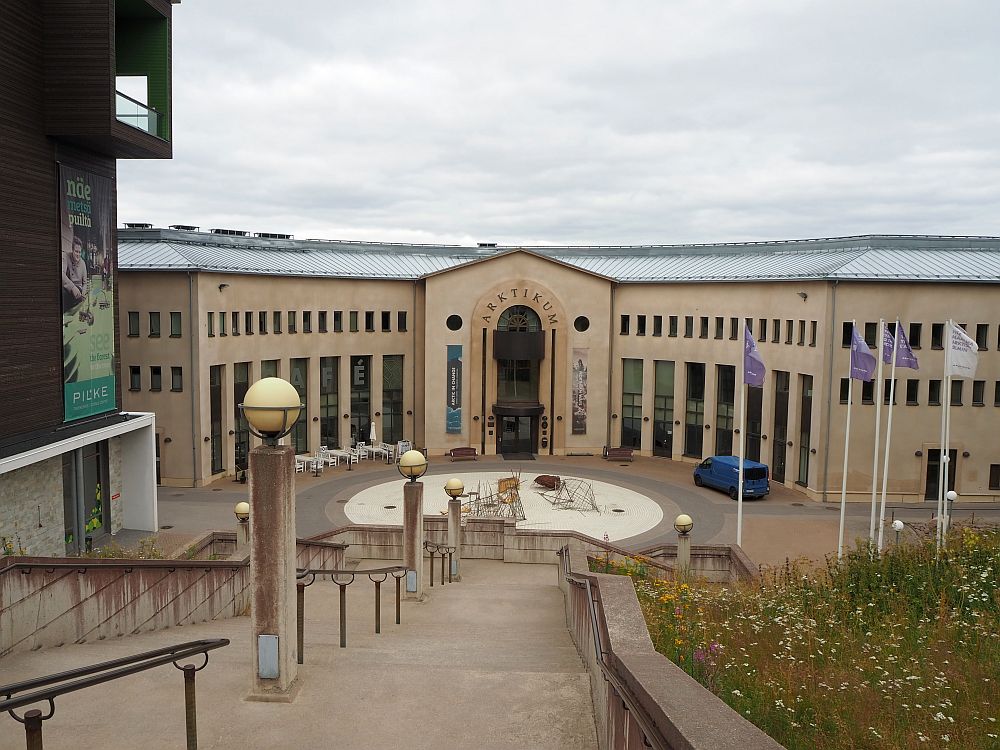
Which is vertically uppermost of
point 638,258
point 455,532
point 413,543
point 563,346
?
point 638,258

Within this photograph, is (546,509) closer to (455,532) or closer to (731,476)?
(731,476)

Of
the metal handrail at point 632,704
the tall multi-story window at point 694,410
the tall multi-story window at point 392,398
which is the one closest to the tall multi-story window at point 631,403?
the tall multi-story window at point 694,410

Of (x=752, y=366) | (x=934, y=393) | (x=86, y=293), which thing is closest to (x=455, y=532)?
(x=752, y=366)

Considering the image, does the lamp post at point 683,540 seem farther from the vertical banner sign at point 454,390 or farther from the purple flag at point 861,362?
the vertical banner sign at point 454,390

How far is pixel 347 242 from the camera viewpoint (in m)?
52.7

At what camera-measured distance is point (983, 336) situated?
115 feet

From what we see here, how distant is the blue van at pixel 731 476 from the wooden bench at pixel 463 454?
37.1ft

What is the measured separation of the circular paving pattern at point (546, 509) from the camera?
101 ft

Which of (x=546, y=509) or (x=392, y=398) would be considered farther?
(x=392, y=398)

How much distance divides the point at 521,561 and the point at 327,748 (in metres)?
18.5

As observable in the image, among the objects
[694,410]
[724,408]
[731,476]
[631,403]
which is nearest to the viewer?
[731,476]

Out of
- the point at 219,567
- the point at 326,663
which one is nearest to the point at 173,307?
the point at 219,567

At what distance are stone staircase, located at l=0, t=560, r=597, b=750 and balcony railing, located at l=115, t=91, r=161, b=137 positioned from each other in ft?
50.1

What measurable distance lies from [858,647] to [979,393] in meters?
29.8
